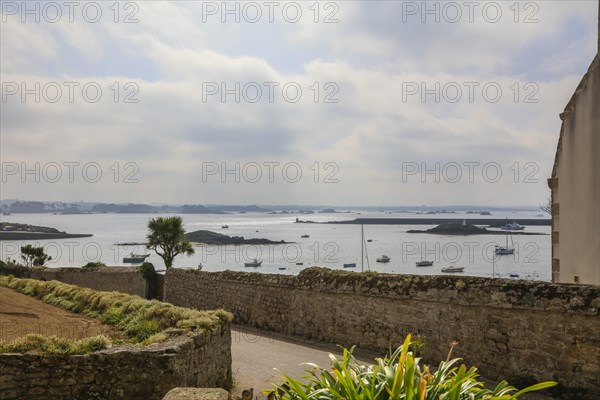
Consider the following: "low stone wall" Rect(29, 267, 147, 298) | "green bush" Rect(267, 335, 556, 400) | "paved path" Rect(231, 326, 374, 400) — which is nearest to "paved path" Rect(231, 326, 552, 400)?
"paved path" Rect(231, 326, 374, 400)

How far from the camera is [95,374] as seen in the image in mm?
6902

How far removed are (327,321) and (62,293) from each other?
28.2 ft

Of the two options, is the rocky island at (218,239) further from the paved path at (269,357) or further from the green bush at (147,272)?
the paved path at (269,357)

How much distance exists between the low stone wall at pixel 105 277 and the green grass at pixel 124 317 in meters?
12.9

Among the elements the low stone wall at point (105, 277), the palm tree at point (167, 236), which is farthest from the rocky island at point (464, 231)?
the low stone wall at point (105, 277)

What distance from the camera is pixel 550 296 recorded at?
29.8ft

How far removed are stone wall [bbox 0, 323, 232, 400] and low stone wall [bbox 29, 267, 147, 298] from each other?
22148 mm

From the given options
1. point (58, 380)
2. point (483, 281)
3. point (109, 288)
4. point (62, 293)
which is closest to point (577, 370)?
point (483, 281)

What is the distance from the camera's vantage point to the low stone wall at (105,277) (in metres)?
28.7

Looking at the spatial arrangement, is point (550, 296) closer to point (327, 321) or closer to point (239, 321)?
point (327, 321)

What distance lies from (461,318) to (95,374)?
742 cm

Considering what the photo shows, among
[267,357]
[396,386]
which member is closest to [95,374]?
[396,386]

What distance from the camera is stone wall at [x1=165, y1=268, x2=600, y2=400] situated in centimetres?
868

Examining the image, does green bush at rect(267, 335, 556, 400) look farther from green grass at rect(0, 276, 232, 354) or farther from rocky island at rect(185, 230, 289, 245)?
rocky island at rect(185, 230, 289, 245)
